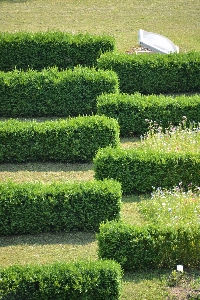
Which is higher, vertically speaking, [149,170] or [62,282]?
[149,170]

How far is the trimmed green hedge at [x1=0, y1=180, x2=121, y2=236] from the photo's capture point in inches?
509

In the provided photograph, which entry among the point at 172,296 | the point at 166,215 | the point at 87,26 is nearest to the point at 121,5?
the point at 87,26

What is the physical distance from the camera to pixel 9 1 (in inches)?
1078

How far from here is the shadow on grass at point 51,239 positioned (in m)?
12.8

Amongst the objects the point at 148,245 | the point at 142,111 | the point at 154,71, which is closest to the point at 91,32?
the point at 154,71

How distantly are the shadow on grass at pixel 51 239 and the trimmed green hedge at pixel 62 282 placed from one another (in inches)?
78.8

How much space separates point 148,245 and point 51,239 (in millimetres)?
2006

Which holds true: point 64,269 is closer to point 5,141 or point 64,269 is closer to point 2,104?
point 5,141

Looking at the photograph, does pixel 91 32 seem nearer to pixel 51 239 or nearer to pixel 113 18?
pixel 113 18

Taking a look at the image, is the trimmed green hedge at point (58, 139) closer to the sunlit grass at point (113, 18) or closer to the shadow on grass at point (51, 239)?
the shadow on grass at point (51, 239)

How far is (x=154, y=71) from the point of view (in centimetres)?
1927

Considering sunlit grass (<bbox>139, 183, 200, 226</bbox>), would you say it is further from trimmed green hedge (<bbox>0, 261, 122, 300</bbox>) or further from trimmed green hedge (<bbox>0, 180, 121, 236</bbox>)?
trimmed green hedge (<bbox>0, 261, 122, 300</bbox>)

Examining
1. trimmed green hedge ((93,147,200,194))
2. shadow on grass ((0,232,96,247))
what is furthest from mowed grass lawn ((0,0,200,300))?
trimmed green hedge ((93,147,200,194))

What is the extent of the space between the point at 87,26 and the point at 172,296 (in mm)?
14916
